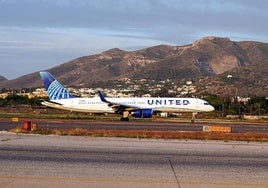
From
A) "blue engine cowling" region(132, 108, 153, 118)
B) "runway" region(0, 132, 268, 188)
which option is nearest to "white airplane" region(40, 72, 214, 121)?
"blue engine cowling" region(132, 108, 153, 118)

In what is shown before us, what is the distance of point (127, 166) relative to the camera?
584 inches

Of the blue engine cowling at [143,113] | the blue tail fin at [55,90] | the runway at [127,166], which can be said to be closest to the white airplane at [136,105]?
the blue engine cowling at [143,113]

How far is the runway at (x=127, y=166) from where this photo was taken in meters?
12.2

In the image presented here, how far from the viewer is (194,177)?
13234 millimetres

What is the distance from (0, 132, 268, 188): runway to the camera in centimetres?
1225

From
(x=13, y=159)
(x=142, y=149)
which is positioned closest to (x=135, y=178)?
(x=13, y=159)

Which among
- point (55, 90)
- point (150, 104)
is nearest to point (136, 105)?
point (150, 104)

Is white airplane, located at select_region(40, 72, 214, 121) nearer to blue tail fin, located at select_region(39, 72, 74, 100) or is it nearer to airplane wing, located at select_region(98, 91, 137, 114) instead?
airplane wing, located at select_region(98, 91, 137, 114)

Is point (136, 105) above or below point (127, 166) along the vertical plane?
above

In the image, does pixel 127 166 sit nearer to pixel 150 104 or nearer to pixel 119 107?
A: pixel 150 104

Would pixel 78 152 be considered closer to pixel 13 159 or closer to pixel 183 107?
pixel 13 159

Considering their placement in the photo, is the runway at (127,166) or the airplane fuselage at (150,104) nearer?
the runway at (127,166)

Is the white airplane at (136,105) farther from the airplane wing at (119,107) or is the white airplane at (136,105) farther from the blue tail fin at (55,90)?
the blue tail fin at (55,90)

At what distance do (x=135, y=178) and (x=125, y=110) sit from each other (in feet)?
144
